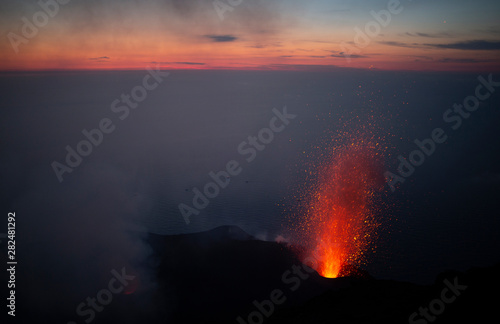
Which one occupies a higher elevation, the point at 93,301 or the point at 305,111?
the point at 305,111

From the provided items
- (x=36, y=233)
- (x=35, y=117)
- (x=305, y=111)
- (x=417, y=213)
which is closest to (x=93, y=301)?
(x=36, y=233)

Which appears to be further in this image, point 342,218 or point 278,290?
point 342,218

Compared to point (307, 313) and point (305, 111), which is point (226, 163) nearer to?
point (307, 313)

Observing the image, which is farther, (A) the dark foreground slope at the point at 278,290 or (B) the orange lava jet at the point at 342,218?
(B) the orange lava jet at the point at 342,218

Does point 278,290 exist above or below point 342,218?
below

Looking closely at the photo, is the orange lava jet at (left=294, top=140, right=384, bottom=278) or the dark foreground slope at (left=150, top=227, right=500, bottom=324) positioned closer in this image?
the dark foreground slope at (left=150, top=227, right=500, bottom=324)
